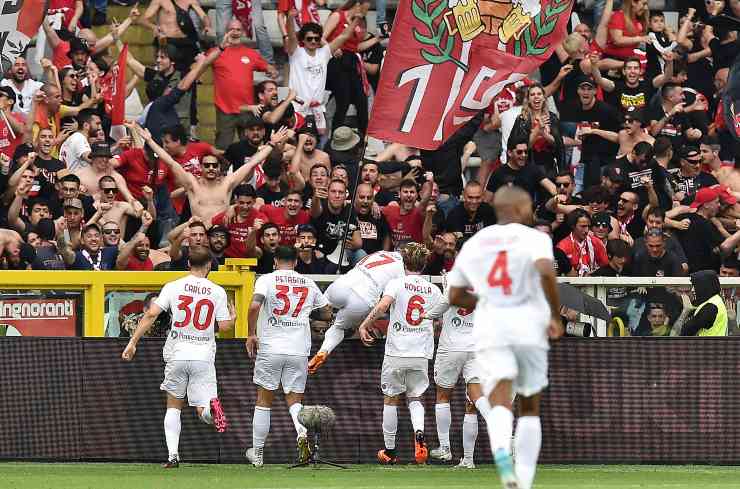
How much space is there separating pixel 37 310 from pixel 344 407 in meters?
3.09

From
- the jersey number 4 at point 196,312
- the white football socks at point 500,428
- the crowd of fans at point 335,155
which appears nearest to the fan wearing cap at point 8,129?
the crowd of fans at point 335,155

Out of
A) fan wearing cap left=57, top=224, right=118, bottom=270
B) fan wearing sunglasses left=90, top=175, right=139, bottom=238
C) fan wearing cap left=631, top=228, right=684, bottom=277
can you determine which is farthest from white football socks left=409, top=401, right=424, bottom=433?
fan wearing sunglasses left=90, top=175, right=139, bottom=238

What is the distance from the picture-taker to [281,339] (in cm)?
1445

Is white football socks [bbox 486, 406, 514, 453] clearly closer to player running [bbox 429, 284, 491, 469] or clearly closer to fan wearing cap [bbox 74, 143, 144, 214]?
player running [bbox 429, 284, 491, 469]

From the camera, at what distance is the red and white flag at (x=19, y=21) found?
1803 cm

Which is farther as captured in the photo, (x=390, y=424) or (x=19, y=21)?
(x=19, y=21)

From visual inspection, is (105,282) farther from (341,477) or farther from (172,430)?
(341,477)

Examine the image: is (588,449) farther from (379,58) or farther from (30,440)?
(379,58)

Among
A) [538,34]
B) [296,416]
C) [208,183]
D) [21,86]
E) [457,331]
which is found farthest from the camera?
[21,86]

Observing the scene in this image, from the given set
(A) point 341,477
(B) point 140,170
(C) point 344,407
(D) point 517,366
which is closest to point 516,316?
(D) point 517,366

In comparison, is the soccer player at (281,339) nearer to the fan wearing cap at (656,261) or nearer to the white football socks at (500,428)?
the fan wearing cap at (656,261)

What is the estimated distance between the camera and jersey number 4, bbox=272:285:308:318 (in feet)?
47.1

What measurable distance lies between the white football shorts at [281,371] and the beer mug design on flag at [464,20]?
153 inches

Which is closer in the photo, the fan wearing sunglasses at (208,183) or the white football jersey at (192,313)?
the white football jersey at (192,313)
